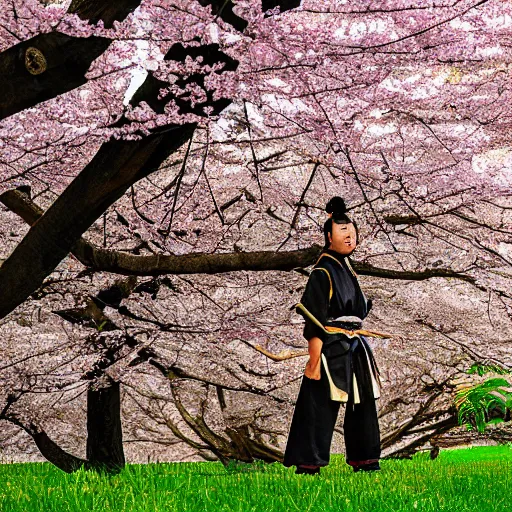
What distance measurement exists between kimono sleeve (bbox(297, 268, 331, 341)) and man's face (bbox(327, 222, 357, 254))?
0.25m

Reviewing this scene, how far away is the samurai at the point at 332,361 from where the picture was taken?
5.27 metres

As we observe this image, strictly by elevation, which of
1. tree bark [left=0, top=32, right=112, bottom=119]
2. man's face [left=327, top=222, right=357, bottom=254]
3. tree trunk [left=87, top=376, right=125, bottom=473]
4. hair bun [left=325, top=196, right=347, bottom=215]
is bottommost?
tree trunk [left=87, top=376, right=125, bottom=473]

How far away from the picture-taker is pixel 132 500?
4656 mm

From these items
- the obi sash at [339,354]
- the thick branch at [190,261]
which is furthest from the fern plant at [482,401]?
the obi sash at [339,354]

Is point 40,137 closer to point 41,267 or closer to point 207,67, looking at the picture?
point 41,267

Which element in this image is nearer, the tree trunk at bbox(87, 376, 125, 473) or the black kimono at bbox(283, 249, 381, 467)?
the black kimono at bbox(283, 249, 381, 467)

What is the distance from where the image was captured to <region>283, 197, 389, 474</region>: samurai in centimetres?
527

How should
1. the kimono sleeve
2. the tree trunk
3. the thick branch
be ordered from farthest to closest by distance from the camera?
1. the tree trunk
2. the thick branch
3. the kimono sleeve

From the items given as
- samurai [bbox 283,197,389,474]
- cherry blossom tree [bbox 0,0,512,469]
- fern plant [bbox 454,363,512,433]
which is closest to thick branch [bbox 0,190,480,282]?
cherry blossom tree [bbox 0,0,512,469]

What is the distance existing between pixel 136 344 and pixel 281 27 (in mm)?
4739

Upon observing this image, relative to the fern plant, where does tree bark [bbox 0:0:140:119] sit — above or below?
above

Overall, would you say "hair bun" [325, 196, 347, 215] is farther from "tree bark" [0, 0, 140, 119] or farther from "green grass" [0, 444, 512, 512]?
"tree bark" [0, 0, 140, 119]

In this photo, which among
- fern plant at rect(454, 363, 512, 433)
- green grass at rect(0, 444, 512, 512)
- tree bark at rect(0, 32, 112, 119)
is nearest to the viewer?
tree bark at rect(0, 32, 112, 119)

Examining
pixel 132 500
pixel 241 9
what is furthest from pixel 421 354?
pixel 241 9
